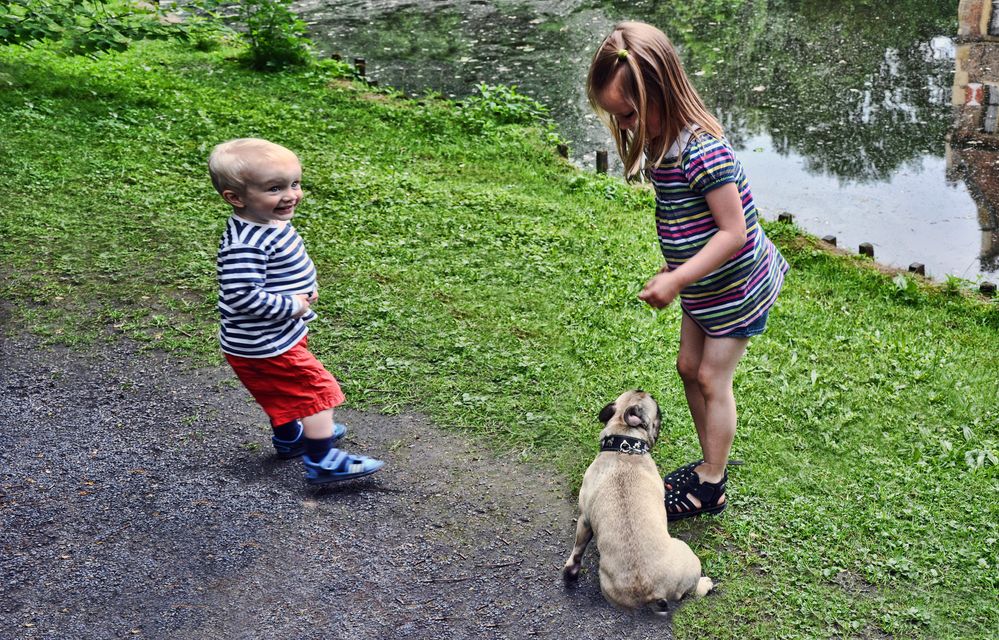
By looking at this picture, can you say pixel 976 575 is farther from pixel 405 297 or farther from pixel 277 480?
pixel 405 297

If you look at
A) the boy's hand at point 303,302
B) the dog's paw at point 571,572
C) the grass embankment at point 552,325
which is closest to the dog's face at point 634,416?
the grass embankment at point 552,325

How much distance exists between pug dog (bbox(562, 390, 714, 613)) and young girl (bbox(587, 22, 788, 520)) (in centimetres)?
33

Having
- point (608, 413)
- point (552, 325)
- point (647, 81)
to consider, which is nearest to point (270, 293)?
point (608, 413)

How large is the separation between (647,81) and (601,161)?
495cm

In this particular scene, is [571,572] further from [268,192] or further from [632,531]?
[268,192]

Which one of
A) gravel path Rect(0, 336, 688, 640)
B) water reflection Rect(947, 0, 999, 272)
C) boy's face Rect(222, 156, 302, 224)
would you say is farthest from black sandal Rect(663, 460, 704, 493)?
water reflection Rect(947, 0, 999, 272)

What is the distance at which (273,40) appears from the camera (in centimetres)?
1012

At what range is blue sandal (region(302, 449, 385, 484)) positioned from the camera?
367 centimetres

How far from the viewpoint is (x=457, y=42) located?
12172 mm

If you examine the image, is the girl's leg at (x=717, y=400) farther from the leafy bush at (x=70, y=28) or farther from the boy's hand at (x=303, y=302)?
the leafy bush at (x=70, y=28)

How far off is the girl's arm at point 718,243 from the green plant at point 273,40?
8156 mm

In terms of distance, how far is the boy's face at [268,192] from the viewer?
322 centimetres

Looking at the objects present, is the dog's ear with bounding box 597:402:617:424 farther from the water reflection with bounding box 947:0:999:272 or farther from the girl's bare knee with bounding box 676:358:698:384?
the water reflection with bounding box 947:0:999:272

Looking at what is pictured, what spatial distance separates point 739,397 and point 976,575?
138cm
